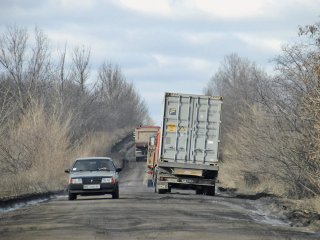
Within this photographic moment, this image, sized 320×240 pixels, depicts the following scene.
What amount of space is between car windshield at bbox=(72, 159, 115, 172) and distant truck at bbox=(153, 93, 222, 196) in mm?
2874

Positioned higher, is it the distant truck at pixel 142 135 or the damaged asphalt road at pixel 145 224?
the distant truck at pixel 142 135

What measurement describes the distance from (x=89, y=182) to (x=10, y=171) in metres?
12.8

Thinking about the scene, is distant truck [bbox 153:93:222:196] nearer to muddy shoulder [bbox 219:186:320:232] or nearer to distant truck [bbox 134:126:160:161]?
muddy shoulder [bbox 219:186:320:232]

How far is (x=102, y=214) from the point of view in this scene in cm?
1792

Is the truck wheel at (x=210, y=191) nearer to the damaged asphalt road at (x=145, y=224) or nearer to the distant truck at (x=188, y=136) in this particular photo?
the distant truck at (x=188, y=136)

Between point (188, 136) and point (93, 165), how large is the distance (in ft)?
15.0

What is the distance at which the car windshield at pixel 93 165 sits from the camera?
1034 inches

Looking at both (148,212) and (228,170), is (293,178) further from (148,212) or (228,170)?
(228,170)

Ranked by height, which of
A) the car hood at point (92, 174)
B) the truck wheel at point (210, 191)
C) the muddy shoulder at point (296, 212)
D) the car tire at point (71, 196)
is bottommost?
the car tire at point (71, 196)

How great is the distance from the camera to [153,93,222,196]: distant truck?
1132 inches

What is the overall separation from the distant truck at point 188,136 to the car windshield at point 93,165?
287cm

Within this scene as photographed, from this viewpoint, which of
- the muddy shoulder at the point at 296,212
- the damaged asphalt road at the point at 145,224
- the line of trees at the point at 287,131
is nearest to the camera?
the damaged asphalt road at the point at 145,224

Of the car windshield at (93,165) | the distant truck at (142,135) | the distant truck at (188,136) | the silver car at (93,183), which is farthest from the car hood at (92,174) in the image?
the distant truck at (142,135)

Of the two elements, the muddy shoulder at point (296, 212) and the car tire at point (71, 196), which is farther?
the car tire at point (71, 196)
